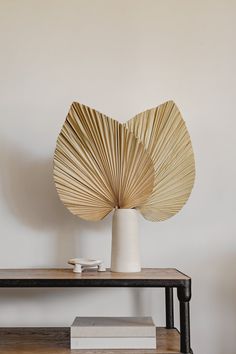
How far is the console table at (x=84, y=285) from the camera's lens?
1.14 meters

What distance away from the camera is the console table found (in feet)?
3.75

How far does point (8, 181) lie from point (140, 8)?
83cm

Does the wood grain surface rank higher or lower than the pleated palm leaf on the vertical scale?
lower

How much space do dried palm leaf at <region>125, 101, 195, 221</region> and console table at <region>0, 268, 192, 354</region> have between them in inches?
9.3

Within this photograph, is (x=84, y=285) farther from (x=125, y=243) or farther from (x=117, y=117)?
(x=117, y=117)

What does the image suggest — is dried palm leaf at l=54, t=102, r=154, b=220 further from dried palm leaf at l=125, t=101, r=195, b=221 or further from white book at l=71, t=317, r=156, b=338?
white book at l=71, t=317, r=156, b=338

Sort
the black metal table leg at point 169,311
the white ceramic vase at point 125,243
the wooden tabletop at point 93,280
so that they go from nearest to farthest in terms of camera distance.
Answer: the wooden tabletop at point 93,280
the white ceramic vase at point 125,243
the black metal table leg at point 169,311

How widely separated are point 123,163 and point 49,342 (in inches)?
23.3

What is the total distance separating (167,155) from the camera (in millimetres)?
1379

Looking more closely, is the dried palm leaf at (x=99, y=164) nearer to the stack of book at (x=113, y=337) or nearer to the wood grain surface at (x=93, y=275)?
the wood grain surface at (x=93, y=275)

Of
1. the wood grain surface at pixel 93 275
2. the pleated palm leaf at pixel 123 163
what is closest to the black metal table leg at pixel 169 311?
the wood grain surface at pixel 93 275

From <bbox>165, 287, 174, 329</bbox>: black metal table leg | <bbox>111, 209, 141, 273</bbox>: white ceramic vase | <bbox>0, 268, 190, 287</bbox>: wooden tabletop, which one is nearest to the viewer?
<bbox>0, 268, 190, 287</bbox>: wooden tabletop

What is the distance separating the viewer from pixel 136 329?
3.95ft

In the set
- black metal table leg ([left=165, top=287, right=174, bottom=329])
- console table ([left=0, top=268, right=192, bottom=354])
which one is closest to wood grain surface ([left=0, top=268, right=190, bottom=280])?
console table ([left=0, top=268, right=192, bottom=354])
